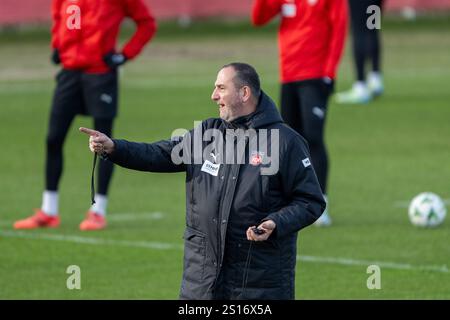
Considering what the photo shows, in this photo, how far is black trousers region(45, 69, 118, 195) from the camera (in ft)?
48.4

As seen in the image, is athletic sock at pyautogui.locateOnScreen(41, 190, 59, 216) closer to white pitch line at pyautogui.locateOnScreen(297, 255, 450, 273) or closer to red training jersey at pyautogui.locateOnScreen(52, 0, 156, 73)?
red training jersey at pyautogui.locateOnScreen(52, 0, 156, 73)

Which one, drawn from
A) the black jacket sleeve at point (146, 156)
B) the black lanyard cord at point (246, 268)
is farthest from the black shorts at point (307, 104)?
the black lanyard cord at point (246, 268)

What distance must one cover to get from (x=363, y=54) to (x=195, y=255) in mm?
16432

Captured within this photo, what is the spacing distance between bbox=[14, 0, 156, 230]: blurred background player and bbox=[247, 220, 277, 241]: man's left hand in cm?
632

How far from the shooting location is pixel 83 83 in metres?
14.8

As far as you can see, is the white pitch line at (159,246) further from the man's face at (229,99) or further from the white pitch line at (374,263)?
the man's face at (229,99)

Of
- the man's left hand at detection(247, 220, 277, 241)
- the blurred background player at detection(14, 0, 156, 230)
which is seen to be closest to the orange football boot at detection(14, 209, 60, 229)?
the blurred background player at detection(14, 0, 156, 230)

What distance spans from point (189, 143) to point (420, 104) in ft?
53.3

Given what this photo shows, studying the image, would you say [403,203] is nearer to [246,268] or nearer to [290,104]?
[290,104]

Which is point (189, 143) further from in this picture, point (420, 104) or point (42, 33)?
point (42, 33)

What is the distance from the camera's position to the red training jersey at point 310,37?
14836mm
